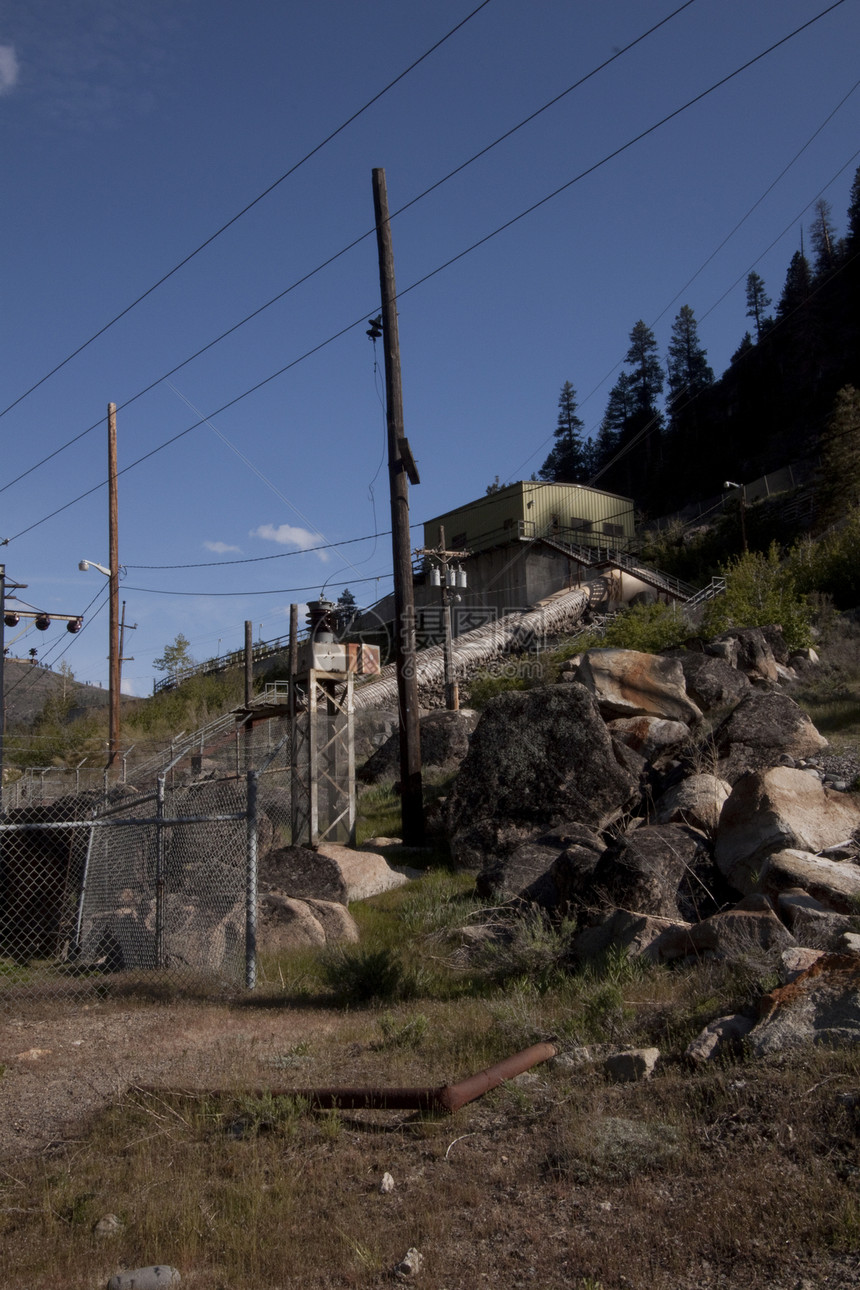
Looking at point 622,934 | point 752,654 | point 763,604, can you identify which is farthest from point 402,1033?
point 763,604

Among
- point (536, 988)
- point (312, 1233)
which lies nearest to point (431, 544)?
point (536, 988)

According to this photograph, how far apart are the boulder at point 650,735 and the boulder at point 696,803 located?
2.76 m

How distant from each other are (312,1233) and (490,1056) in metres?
2.13

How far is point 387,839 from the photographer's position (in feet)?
49.7

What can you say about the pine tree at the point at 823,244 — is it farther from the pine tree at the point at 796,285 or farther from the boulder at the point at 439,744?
the boulder at the point at 439,744

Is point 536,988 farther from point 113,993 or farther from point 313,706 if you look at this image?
point 313,706

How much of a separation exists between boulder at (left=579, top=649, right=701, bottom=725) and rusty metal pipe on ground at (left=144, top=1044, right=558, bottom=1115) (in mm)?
11675

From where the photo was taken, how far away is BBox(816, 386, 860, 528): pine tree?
48750mm

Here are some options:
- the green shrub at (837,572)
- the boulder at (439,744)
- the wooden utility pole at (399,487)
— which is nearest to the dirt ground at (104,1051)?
the wooden utility pole at (399,487)

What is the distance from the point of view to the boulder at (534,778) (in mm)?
12578

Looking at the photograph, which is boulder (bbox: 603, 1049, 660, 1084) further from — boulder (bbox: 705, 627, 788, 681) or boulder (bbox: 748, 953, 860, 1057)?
boulder (bbox: 705, 627, 788, 681)

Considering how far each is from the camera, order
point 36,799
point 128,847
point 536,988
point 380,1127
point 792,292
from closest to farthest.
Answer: point 380,1127
point 536,988
point 128,847
point 36,799
point 792,292

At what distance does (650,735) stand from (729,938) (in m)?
8.06

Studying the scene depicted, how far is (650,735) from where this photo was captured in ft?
47.7
